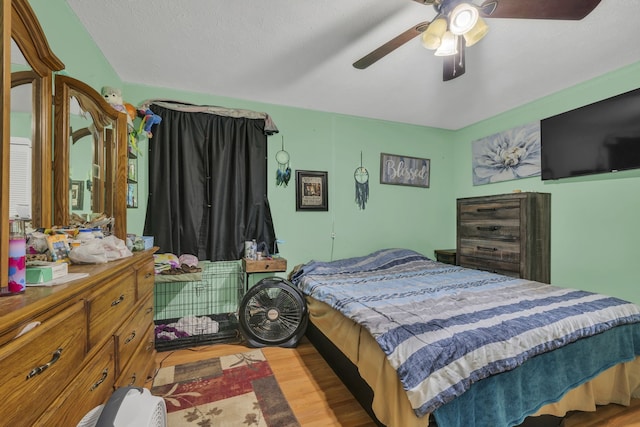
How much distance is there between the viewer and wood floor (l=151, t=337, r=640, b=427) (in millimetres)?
1603

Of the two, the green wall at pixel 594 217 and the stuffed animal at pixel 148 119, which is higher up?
the stuffed animal at pixel 148 119

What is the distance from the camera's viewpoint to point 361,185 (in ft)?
11.4

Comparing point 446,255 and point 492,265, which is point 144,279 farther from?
point 446,255

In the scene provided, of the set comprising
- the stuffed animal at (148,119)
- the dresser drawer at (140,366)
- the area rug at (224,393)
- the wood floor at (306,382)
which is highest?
the stuffed animal at (148,119)

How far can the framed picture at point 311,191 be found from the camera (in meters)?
3.18

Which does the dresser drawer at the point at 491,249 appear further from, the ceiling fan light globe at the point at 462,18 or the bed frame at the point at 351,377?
the ceiling fan light globe at the point at 462,18

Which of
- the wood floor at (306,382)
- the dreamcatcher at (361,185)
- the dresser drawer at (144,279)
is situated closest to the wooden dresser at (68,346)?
the dresser drawer at (144,279)

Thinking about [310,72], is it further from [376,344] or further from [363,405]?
[363,405]

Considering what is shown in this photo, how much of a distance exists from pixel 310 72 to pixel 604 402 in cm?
314

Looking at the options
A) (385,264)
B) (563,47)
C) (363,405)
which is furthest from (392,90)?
(363,405)

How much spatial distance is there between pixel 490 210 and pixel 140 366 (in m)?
3.40

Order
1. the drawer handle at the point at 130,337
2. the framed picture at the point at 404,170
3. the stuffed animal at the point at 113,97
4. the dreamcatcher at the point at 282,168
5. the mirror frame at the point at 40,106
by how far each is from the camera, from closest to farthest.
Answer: the mirror frame at the point at 40,106 < the drawer handle at the point at 130,337 < the stuffed animal at the point at 113,97 < the dreamcatcher at the point at 282,168 < the framed picture at the point at 404,170

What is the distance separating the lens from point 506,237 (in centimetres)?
280

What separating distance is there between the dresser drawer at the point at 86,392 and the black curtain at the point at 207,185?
166 centimetres
